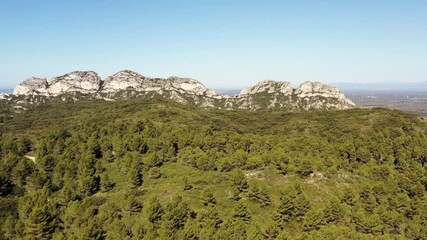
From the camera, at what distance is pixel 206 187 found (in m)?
67.3

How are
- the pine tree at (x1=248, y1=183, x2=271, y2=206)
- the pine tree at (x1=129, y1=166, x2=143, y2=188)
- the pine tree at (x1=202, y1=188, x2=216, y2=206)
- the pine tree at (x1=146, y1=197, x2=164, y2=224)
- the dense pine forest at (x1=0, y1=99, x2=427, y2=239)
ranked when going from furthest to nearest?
the pine tree at (x1=129, y1=166, x2=143, y2=188), the pine tree at (x1=248, y1=183, x2=271, y2=206), the pine tree at (x1=202, y1=188, x2=216, y2=206), the pine tree at (x1=146, y1=197, x2=164, y2=224), the dense pine forest at (x1=0, y1=99, x2=427, y2=239)

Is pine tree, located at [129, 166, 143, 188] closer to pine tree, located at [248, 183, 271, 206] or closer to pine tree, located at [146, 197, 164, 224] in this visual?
pine tree, located at [146, 197, 164, 224]

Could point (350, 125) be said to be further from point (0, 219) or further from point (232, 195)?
point (0, 219)

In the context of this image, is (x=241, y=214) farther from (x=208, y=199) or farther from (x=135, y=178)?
(x=135, y=178)

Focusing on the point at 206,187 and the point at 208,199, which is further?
the point at 206,187

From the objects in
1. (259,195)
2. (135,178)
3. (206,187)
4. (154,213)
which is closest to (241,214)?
(259,195)

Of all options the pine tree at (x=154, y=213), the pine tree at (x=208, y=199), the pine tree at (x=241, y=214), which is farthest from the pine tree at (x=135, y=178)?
the pine tree at (x=241, y=214)

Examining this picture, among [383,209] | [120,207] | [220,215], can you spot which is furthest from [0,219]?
[383,209]

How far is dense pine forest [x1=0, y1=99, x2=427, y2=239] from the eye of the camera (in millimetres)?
52219

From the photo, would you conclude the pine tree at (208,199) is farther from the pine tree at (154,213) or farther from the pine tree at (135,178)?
the pine tree at (135,178)

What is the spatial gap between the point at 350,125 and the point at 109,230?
5843 inches

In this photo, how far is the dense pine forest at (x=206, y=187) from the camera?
5222cm

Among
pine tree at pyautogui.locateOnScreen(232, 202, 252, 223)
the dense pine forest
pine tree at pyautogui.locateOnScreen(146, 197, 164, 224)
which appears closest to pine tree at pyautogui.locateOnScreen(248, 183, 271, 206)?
the dense pine forest

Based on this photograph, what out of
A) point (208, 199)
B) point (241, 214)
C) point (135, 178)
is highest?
point (241, 214)
